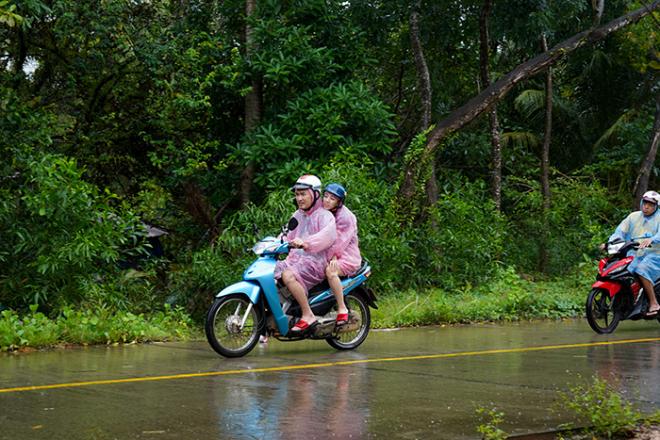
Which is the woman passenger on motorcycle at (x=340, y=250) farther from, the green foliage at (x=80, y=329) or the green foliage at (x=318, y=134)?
the green foliage at (x=318, y=134)

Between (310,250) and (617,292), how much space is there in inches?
212

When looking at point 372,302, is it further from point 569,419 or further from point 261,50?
point 261,50

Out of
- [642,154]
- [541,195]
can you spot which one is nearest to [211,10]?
[541,195]

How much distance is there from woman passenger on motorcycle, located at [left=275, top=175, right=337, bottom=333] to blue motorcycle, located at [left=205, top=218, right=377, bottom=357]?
10cm

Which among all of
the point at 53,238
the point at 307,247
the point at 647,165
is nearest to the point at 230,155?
the point at 53,238

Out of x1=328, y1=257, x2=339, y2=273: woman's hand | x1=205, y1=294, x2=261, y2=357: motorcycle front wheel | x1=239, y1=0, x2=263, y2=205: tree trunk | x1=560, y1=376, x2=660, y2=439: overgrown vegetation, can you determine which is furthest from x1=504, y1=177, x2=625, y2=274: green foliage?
x1=560, y1=376, x2=660, y2=439: overgrown vegetation

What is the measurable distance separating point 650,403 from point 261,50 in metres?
11.4

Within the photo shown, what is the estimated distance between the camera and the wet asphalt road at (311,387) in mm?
6047

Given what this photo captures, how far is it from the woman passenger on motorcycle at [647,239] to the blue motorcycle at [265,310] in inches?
184

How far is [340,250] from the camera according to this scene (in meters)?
10.7

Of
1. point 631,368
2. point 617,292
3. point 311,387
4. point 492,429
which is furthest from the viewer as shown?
point 617,292

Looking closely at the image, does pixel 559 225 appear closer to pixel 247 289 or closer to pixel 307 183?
pixel 307 183

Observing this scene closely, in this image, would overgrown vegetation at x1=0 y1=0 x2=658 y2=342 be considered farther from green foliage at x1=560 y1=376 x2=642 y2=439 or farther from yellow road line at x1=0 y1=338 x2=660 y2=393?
green foliage at x1=560 y1=376 x2=642 y2=439

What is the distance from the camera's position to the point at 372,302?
11.3 metres
